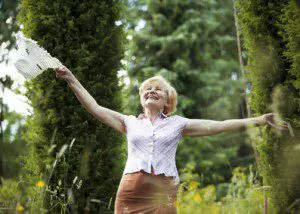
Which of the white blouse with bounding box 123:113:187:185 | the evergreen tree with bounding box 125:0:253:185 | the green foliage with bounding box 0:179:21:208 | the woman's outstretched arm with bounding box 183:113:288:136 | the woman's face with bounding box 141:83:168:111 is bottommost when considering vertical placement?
the green foliage with bounding box 0:179:21:208

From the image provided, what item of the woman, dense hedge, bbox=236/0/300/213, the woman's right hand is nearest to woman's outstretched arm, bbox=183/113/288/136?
the woman

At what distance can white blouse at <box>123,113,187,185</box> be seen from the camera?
2.89 meters

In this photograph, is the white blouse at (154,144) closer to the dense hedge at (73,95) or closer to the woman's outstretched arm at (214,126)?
the woman's outstretched arm at (214,126)

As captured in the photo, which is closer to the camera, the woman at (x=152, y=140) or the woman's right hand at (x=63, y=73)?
the woman at (x=152, y=140)

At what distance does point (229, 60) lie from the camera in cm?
1520

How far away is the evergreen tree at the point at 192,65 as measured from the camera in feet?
42.8

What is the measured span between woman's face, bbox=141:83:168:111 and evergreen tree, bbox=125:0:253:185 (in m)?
9.32

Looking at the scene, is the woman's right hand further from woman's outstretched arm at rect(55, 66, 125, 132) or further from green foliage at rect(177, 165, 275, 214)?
green foliage at rect(177, 165, 275, 214)

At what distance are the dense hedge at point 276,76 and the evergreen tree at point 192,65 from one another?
8.41 m

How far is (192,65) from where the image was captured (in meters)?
14.0

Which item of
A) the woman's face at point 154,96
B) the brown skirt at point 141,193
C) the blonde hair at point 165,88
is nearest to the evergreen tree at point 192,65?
the blonde hair at point 165,88

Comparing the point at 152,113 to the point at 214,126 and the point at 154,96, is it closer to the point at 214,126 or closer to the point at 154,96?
the point at 154,96

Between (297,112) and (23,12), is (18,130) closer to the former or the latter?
(297,112)

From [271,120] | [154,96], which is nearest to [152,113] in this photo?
[154,96]
